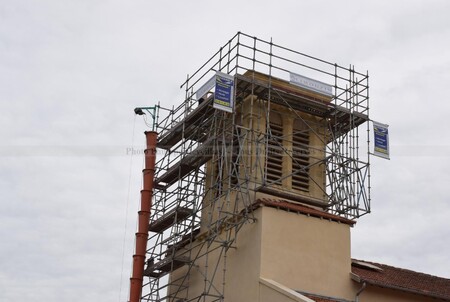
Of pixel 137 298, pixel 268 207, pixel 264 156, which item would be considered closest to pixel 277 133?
pixel 264 156

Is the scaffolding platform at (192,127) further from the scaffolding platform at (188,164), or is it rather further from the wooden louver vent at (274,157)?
the wooden louver vent at (274,157)

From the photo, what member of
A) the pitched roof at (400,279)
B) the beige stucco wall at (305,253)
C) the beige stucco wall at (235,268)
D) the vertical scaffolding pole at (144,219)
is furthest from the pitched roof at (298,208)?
the vertical scaffolding pole at (144,219)

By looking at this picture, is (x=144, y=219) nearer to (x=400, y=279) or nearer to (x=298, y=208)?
(x=298, y=208)

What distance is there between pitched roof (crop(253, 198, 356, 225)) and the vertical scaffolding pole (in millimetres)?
7498

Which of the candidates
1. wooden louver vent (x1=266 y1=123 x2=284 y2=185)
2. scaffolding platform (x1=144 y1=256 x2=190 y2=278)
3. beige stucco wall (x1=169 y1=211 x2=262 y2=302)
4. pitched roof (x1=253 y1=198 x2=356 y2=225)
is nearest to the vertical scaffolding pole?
scaffolding platform (x1=144 y1=256 x2=190 y2=278)

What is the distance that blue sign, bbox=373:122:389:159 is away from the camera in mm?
37062

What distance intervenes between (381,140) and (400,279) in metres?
6.33

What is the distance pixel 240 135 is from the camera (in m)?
34.6

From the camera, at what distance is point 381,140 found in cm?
3728

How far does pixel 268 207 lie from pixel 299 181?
4095mm

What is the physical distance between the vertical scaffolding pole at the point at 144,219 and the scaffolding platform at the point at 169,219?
20.4 inches

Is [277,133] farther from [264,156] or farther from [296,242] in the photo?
[296,242]

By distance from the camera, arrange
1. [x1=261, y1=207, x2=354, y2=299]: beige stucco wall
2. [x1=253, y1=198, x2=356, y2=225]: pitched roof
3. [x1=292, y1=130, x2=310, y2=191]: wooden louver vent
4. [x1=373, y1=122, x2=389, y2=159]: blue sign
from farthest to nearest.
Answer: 1. [x1=373, y1=122, x2=389, y2=159]: blue sign
2. [x1=292, y1=130, x2=310, y2=191]: wooden louver vent
3. [x1=253, y1=198, x2=356, y2=225]: pitched roof
4. [x1=261, y1=207, x2=354, y2=299]: beige stucco wall

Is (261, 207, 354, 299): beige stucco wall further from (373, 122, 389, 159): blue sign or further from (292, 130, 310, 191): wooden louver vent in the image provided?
(373, 122, 389, 159): blue sign
